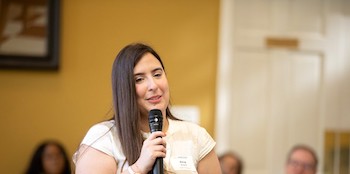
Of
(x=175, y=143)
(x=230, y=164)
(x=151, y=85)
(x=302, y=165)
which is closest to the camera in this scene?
(x=151, y=85)

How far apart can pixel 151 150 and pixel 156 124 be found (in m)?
0.09

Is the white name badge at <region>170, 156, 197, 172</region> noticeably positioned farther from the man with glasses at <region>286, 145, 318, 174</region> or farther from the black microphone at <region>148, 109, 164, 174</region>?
the man with glasses at <region>286, 145, 318, 174</region>

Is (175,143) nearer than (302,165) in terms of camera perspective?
Yes

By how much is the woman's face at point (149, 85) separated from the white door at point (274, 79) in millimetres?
2682

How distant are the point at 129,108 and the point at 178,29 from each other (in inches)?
103

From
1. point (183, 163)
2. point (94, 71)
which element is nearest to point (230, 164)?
point (94, 71)

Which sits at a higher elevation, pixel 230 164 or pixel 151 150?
pixel 151 150

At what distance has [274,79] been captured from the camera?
A: 14.5ft

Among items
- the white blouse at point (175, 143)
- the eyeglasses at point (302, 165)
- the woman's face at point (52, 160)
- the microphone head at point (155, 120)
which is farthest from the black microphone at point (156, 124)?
the woman's face at point (52, 160)

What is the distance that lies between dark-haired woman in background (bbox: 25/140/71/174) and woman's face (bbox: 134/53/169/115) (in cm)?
234

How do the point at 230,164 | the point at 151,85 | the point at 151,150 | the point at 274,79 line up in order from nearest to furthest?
the point at 151,150, the point at 151,85, the point at 230,164, the point at 274,79

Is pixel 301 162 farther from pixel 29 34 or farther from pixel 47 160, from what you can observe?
pixel 29 34

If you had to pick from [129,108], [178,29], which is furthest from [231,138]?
[129,108]

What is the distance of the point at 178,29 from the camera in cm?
409
